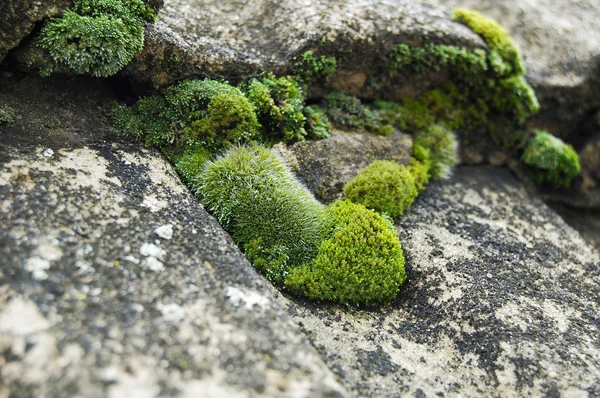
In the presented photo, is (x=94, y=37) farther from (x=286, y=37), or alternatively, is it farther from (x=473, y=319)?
(x=473, y=319)

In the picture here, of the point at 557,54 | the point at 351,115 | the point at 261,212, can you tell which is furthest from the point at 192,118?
the point at 557,54

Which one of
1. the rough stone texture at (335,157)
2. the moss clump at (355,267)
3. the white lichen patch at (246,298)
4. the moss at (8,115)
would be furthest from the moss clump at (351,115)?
the moss at (8,115)

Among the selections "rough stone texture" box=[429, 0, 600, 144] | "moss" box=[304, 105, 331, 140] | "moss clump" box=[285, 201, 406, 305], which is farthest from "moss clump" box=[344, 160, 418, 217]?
"rough stone texture" box=[429, 0, 600, 144]

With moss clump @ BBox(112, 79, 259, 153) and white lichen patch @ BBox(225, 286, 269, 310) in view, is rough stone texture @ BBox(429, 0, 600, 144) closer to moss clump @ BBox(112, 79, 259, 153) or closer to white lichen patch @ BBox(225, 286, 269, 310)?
moss clump @ BBox(112, 79, 259, 153)

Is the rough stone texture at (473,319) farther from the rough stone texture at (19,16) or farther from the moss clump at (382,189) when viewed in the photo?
the rough stone texture at (19,16)

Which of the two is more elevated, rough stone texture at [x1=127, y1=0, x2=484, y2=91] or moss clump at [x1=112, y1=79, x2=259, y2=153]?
rough stone texture at [x1=127, y1=0, x2=484, y2=91]

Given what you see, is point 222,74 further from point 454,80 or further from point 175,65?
point 454,80

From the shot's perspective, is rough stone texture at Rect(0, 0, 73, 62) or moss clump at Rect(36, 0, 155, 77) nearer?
rough stone texture at Rect(0, 0, 73, 62)
